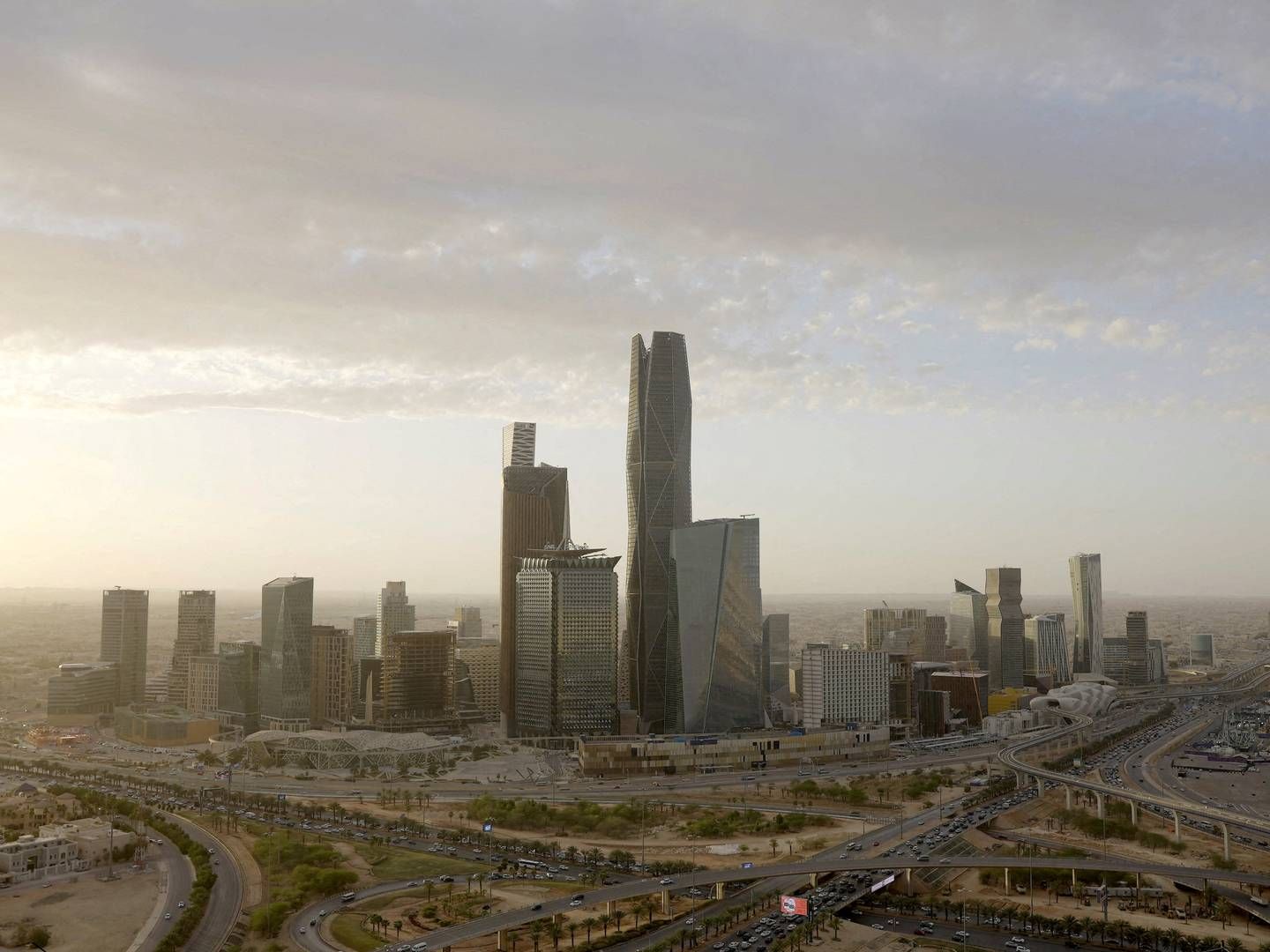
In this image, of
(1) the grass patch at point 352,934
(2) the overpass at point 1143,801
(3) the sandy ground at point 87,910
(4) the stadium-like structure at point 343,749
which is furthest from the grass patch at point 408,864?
(2) the overpass at point 1143,801

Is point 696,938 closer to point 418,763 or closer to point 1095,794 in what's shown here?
point 1095,794

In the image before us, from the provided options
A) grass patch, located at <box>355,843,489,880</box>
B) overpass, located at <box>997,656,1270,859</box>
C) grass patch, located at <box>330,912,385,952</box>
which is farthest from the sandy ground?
overpass, located at <box>997,656,1270,859</box>

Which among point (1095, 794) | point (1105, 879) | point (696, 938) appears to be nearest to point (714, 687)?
point (1095, 794)

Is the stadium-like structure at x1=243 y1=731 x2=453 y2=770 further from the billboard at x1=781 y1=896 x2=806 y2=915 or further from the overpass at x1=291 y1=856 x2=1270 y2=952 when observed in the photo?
the billboard at x1=781 y1=896 x2=806 y2=915

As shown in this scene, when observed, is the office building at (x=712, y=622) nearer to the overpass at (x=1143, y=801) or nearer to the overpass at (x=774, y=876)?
the overpass at (x=1143, y=801)

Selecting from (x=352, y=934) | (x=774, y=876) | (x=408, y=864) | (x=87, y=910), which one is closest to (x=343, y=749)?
(x=408, y=864)

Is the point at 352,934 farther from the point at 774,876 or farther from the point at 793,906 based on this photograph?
the point at 774,876
